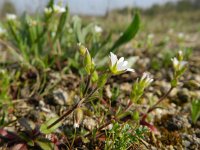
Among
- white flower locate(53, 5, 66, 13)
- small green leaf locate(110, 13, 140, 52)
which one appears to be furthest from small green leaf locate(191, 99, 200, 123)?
white flower locate(53, 5, 66, 13)

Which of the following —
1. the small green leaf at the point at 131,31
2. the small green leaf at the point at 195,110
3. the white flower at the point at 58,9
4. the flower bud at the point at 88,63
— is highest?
the white flower at the point at 58,9

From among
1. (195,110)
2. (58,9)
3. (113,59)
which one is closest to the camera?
(113,59)

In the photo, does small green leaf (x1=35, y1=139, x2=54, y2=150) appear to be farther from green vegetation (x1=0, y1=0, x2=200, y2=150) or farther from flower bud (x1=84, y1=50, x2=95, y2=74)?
flower bud (x1=84, y1=50, x2=95, y2=74)

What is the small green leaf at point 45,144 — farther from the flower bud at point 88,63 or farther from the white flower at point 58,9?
Result: the white flower at point 58,9

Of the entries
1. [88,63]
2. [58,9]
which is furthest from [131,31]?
[88,63]

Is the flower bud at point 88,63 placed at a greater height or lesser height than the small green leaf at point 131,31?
greater

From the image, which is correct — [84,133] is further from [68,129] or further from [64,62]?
[64,62]

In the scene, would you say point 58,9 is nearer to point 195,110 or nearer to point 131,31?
point 131,31

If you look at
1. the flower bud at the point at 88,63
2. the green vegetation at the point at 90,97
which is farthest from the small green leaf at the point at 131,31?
the flower bud at the point at 88,63

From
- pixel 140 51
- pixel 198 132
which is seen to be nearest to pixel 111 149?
pixel 198 132

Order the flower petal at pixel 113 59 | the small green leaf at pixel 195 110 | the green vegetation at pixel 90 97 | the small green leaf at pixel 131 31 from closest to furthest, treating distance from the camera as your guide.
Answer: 1. the flower petal at pixel 113 59
2. the green vegetation at pixel 90 97
3. the small green leaf at pixel 195 110
4. the small green leaf at pixel 131 31

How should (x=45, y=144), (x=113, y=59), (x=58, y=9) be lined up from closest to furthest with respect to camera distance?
(x=113, y=59) < (x=45, y=144) < (x=58, y=9)
